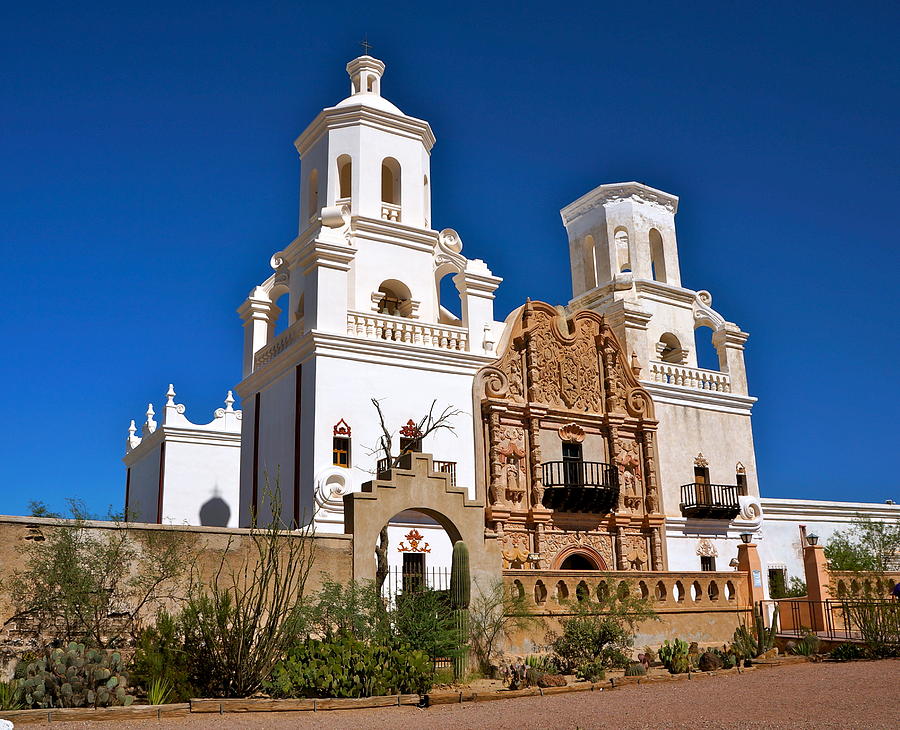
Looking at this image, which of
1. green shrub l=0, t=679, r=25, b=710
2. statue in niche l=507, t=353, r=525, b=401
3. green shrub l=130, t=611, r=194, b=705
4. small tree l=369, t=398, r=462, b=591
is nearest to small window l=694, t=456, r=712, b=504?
statue in niche l=507, t=353, r=525, b=401

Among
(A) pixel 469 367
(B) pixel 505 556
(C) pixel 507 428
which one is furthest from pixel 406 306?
(B) pixel 505 556

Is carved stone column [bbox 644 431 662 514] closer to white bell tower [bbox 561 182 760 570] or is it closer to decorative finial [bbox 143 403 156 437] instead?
white bell tower [bbox 561 182 760 570]

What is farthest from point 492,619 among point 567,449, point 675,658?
point 567,449

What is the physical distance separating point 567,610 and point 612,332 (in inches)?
440

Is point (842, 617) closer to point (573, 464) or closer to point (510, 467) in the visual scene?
point (573, 464)

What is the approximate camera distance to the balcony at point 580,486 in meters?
23.7

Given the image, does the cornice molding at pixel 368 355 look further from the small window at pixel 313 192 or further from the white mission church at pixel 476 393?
the small window at pixel 313 192

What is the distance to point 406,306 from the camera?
25.6m

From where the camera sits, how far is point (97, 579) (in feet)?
44.9

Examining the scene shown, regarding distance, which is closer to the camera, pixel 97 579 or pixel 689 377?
pixel 97 579

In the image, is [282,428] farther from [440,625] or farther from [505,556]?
[440,625]

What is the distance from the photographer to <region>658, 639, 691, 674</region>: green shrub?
54.2ft

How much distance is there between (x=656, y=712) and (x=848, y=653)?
9083 millimetres

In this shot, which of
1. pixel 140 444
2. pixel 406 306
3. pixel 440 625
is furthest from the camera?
pixel 140 444
